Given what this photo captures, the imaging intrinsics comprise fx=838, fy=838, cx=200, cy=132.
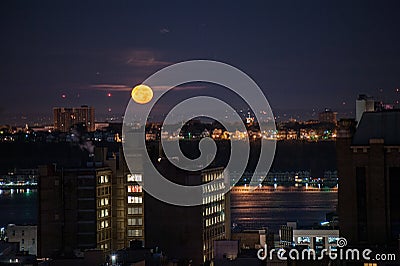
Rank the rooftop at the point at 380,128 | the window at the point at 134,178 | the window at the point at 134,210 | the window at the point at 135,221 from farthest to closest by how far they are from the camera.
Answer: the window at the point at 134,178, the window at the point at 134,210, the window at the point at 135,221, the rooftop at the point at 380,128

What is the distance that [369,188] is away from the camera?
6.69 metres

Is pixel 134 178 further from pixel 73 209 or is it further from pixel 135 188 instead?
pixel 73 209

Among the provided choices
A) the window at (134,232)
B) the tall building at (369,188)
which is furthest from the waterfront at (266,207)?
the tall building at (369,188)

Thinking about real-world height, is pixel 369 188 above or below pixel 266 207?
above

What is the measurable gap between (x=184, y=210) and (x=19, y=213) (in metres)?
16.0

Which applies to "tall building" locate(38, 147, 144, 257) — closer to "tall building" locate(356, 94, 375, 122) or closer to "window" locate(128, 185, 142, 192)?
"window" locate(128, 185, 142, 192)

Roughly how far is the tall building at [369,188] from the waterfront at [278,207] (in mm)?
13807

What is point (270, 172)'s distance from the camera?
162ft

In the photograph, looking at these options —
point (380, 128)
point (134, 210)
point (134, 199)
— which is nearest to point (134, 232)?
point (134, 210)

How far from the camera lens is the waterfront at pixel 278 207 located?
2414cm

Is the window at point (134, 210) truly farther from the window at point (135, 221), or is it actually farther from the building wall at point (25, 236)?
the building wall at point (25, 236)

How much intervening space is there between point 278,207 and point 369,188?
2403cm

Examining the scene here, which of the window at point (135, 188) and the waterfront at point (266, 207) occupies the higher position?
the window at point (135, 188)

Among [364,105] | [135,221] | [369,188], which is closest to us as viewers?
[369,188]
